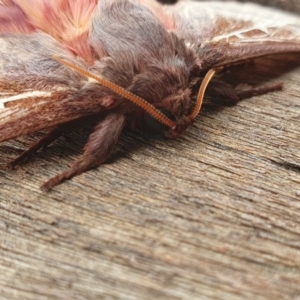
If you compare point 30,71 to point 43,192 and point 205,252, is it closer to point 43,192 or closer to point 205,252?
point 43,192

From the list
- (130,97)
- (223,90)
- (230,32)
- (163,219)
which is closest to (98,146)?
Answer: (130,97)

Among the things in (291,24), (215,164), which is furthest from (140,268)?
(291,24)

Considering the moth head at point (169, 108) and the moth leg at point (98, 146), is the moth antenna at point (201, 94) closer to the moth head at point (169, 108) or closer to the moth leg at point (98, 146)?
the moth head at point (169, 108)

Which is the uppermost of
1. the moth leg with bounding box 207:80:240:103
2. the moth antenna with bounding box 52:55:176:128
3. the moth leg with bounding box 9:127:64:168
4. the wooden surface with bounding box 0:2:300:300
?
the moth antenna with bounding box 52:55:176:128

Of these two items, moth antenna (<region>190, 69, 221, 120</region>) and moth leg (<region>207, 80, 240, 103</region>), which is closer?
moth antenna (<region>190, 69, 221, 120</region>)

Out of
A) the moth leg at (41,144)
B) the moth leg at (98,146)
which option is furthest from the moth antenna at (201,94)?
the moth leg at (41,144)

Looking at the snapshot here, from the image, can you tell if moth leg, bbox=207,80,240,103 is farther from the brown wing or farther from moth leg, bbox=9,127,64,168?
moth leg, bbox=9,127,64,168

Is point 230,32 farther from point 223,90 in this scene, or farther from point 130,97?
point 130,97

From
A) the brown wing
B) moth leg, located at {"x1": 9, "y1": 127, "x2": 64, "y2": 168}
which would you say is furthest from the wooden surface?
the brown wing
